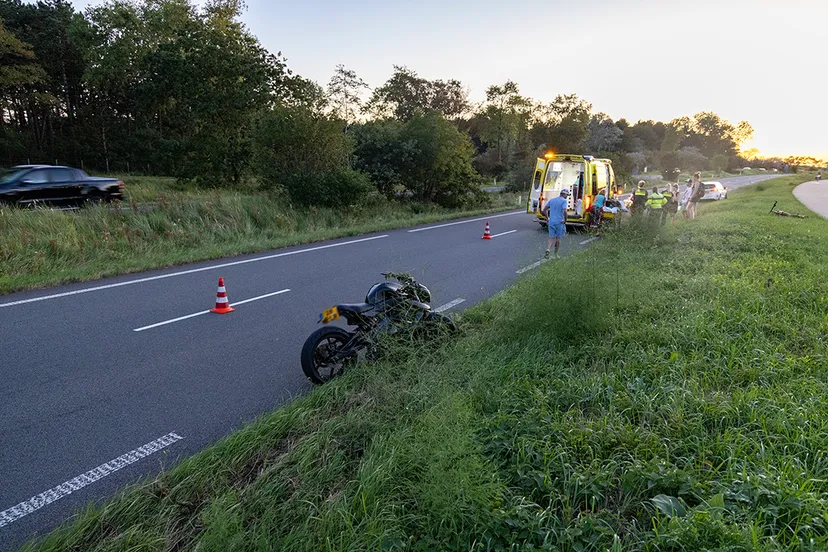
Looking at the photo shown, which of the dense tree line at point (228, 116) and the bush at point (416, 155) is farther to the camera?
the bush at point (416, 155)

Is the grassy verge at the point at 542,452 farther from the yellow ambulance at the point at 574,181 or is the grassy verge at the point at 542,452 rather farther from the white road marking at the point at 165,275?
the yellow ambulance at the point at 574,181

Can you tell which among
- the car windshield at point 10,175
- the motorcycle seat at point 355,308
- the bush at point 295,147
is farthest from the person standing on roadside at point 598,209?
the car windshield at point 10,175

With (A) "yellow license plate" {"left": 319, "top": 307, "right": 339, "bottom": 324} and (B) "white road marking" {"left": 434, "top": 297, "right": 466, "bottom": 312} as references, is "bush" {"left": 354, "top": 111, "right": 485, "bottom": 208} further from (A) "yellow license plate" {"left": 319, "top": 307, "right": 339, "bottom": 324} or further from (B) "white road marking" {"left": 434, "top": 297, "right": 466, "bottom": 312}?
(A) "yellow license plate" {"left": 319, "top": 307, "right": 339, "bottom": 324}

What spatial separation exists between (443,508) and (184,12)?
145ft

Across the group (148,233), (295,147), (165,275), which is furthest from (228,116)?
(165,275)

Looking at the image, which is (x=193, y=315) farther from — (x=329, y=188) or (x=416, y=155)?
(x=416, y=155)

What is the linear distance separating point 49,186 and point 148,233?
18.3 ft

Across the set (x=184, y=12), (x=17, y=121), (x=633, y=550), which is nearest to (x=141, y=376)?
(x=633, y=550)

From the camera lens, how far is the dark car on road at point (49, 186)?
13805 mm

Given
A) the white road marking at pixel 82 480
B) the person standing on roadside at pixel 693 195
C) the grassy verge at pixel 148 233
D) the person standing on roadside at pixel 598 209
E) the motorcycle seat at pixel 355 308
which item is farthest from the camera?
the person standing on roadside at pixel 693 195

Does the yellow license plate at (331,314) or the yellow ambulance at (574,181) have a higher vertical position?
the yellow ambulance at (574,181)

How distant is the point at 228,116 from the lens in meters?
22.4

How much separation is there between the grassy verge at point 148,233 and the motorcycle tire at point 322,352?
6281 mm

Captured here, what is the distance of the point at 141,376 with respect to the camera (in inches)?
191
